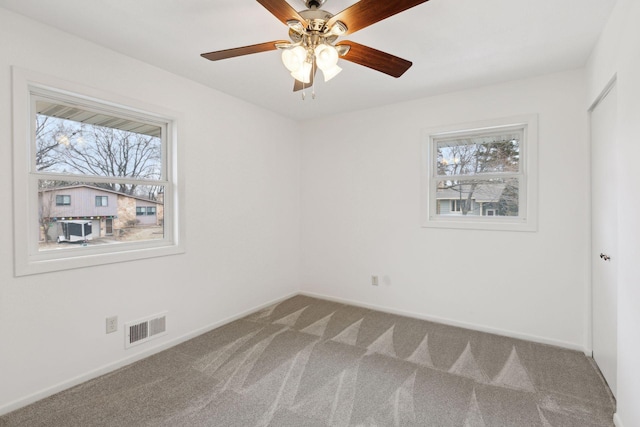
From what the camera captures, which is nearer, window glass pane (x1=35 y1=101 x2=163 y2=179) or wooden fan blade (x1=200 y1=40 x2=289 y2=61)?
wooden fan blade (x1=200 y1=40 x2=289 y2=61)

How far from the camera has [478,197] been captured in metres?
3.33

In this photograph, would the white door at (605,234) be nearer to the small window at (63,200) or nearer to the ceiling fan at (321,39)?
the ceiling fan at (321,39)

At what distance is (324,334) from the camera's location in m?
3.16

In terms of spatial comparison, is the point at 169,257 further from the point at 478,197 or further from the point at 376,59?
the point at 478,197

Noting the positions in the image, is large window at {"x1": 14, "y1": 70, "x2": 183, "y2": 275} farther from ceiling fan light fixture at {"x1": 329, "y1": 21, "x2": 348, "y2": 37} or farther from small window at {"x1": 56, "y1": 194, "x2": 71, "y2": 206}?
ceiling fan light fixture at {"x1": 329, "y1": 21, "x2": 348, "y2": 37}

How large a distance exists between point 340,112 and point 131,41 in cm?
240

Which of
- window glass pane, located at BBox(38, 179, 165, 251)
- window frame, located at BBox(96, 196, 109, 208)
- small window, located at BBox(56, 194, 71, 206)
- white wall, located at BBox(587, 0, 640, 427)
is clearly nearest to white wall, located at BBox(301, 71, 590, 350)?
white wall, located at BBox(587, 0, 640, 427)

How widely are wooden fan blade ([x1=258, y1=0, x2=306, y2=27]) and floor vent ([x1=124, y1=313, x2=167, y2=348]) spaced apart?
8.32 ft

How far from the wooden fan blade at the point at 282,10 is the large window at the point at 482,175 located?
2.32m

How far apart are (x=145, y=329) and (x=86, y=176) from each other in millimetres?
1339

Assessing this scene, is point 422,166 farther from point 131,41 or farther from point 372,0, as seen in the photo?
point 131,41

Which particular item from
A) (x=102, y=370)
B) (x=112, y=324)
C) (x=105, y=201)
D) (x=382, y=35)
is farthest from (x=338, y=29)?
(x=102, y=370)

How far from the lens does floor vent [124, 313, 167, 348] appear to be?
257 centimetres

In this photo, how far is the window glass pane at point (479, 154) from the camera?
10.3 ft
